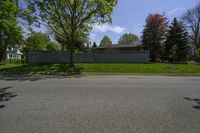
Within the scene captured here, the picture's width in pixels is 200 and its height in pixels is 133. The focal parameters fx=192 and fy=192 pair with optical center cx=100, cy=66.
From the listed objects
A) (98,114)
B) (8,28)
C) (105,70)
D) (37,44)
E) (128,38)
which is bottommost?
(98,114)

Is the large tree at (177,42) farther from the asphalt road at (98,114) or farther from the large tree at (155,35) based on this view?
the asphalt road at (98,114)

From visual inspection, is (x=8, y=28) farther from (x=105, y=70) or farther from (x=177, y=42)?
(x=177, y=42)

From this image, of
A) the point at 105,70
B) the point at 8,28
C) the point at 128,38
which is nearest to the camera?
the point at 105,70

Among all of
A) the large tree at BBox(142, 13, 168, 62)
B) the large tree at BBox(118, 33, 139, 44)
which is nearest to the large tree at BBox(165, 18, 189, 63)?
the large tree at BBox(142, 13, 168, 62)

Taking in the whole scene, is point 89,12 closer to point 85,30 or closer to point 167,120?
point 85,30

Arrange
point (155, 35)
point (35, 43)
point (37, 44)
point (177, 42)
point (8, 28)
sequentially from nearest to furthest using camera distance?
1. point (8, 28)
2. point (177, 42)
3. point (155, 35)
4. point (35, 43)
5. point (37, 44)

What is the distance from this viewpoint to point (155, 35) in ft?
146

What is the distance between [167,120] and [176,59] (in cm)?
4076

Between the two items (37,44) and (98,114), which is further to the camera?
(37,44)

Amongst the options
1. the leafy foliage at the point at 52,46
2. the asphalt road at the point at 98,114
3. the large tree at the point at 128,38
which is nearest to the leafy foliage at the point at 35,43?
the leafy foliage at the point at 52,46

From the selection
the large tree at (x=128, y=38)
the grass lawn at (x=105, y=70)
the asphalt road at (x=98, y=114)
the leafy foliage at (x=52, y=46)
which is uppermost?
the large tree at (x=128, y=38)

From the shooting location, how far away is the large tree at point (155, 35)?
144 feet

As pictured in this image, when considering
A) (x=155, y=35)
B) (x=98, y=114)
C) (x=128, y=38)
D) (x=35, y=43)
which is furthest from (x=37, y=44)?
(x=128, y=38)

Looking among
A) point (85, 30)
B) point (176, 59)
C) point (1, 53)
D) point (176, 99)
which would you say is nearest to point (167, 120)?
point (176, 99)
